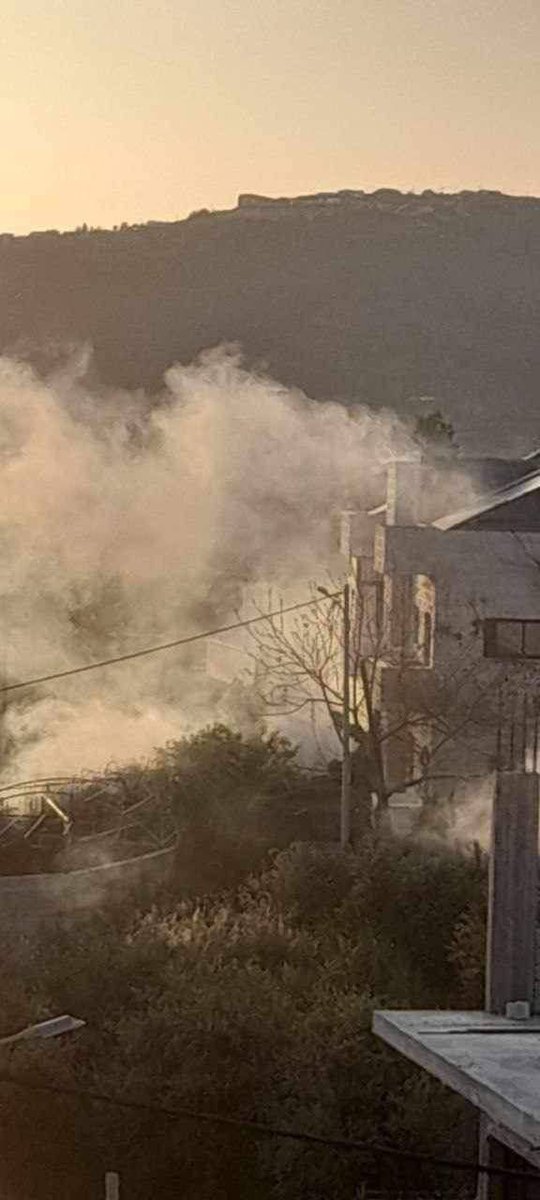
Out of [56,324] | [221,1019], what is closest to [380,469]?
[221,1019]

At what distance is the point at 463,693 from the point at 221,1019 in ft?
42.5

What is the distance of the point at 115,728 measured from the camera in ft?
134

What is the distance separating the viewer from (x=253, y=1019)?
2288 centimetres

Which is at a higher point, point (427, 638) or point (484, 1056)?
point (427, 638)

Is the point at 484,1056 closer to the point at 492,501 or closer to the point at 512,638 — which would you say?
the point at 512,638

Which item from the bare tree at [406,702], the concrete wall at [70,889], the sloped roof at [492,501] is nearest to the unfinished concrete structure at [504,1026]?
the concrete wall at [70,889]

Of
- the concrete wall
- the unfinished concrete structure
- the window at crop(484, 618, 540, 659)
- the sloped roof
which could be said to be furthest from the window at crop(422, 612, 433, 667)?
the unfinished concrete structure

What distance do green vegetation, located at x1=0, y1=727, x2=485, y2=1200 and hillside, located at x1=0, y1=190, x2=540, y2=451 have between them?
237ft

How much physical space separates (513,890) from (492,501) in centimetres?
1980

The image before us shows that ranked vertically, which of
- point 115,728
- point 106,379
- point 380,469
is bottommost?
→ point 115,728

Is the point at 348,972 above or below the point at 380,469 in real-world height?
below

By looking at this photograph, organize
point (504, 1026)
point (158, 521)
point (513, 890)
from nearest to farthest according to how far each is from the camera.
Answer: point (504, 1026) < point (513, 890) < point (158, 521)

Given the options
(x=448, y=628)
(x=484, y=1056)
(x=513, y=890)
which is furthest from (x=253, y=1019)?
(x=448, y=628)

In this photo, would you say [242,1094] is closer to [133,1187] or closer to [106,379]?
[133,1187]
